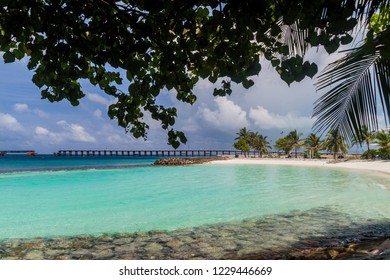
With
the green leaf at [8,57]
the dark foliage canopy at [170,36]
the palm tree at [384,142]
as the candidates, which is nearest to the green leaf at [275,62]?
the dark foliage canopy at [170,36]

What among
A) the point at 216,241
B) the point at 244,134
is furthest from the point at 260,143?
the point at 216,241

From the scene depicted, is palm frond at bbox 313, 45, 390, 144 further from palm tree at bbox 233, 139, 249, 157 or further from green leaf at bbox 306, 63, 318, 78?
palm tree at bbox 233, 139, 249, 157

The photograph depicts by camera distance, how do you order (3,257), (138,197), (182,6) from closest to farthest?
(182,6) < (3,257) < (138,197)

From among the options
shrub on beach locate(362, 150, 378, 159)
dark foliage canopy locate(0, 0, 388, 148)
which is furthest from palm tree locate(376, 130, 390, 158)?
dark foliage canopy locate(0, 0, 388, 148)

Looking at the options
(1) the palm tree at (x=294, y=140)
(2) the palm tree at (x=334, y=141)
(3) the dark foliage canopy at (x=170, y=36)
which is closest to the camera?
(3) the dark foliage canopy at (x=170, y=36)

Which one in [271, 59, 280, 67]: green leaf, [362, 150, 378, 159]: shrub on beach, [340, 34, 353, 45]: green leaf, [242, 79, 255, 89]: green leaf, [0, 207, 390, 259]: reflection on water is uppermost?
[340, 34, 353, 45]: green leaf

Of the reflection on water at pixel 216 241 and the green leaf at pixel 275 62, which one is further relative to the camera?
the reflection on water at pixel 216 241

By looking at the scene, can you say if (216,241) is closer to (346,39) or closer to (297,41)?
(297,41)

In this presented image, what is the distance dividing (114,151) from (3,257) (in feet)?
373

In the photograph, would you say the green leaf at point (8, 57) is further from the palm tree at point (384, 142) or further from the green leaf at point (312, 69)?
the palm tree at point (384, 142)

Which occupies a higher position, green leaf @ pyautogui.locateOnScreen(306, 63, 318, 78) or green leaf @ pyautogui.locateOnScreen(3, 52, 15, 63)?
green leaf @ pyautogui.locateOnScreen(3, 52, 15, 63)

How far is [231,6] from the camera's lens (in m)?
2.07
